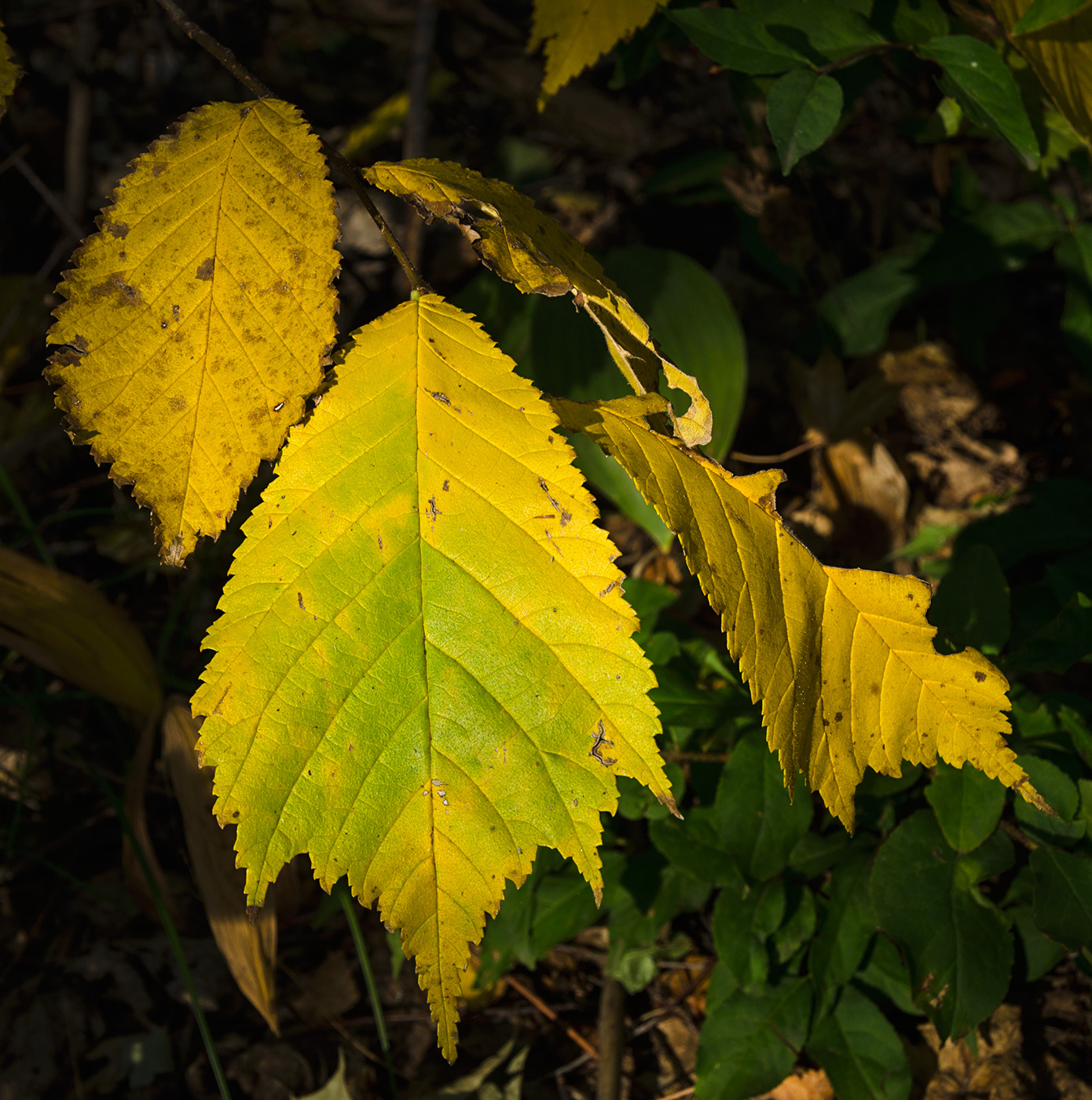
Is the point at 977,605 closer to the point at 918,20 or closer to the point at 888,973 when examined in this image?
the point at 888,973

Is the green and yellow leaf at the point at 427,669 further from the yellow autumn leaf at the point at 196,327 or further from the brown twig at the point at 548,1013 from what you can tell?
the brown twig at the point at 548,1013

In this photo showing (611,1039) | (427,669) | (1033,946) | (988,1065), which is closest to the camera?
(427,669)

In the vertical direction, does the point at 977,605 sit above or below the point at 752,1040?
above

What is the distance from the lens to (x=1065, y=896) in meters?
0.81

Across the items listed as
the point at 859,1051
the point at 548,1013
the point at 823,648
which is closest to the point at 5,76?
the point at 823,648

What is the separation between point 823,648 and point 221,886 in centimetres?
91

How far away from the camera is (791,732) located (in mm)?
514

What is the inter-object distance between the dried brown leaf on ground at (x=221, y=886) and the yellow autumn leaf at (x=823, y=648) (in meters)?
0.81

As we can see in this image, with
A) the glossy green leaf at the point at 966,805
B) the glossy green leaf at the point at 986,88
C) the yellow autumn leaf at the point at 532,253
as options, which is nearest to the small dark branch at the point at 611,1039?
the glossy green leaf at the point at 966,805

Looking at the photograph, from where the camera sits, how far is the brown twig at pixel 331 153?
0.55 meters

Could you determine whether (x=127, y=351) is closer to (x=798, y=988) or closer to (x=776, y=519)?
(x=776, y=519)

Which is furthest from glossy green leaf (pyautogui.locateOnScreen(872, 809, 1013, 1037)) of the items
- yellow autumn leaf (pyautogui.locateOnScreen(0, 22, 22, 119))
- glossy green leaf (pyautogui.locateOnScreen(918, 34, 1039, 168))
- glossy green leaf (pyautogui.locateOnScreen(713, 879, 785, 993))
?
yellow autumn leaf (pyautogui.locateOnScreen(0, 22, 22, 119))

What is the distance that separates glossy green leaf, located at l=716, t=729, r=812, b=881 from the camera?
894 mm

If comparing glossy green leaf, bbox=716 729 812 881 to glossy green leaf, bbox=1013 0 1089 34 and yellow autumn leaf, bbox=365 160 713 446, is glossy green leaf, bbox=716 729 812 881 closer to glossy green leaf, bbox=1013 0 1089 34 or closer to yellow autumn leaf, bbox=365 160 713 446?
yellow autumn leaf, bbox=365 160 713 446
